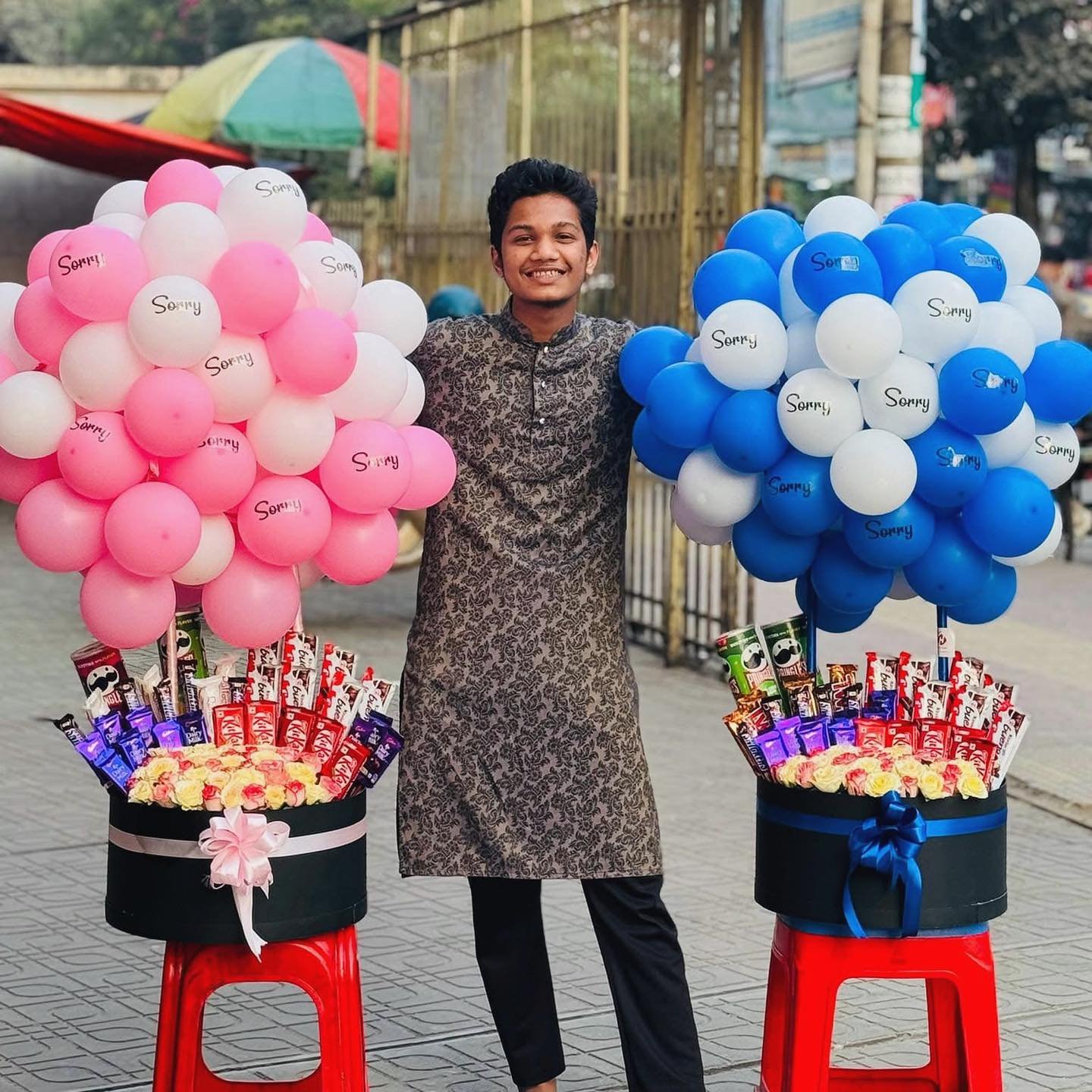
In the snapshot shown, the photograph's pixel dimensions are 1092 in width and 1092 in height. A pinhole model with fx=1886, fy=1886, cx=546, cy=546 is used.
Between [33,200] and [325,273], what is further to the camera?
[33,200]

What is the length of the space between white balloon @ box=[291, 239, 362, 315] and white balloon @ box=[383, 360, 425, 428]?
0.17 metres

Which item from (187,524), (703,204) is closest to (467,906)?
(187,524)

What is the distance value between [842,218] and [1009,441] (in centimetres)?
49

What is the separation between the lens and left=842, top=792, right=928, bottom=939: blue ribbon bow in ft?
10.4

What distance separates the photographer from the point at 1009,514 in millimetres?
3238

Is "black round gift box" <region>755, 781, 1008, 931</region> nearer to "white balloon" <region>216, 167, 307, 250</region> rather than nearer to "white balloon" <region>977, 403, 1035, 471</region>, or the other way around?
"white balloon" <region>977, 403, 1035, 471</region>

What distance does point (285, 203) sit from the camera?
3176 mm

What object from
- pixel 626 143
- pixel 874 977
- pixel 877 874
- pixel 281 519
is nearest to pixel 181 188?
pixel 281 519

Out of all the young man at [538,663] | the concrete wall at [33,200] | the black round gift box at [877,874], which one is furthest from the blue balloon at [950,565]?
the concrete wall at [33,200]

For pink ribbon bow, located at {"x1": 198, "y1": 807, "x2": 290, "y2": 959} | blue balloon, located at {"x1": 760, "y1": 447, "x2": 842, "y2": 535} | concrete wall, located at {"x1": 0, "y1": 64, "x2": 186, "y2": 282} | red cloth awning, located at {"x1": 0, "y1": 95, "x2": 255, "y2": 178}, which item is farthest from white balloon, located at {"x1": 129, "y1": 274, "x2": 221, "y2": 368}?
concrete wall, located at {"x1": 0, "y1": 64, "x2": 186, "y2": 282}

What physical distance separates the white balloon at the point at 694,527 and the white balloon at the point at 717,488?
0.06 metres

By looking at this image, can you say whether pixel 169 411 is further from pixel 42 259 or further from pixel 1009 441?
pixel 1009 441

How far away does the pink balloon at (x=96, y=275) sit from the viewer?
303 centimetres

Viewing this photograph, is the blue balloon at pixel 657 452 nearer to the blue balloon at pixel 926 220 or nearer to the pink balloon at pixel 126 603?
the blue balloon at pixel 926 220
